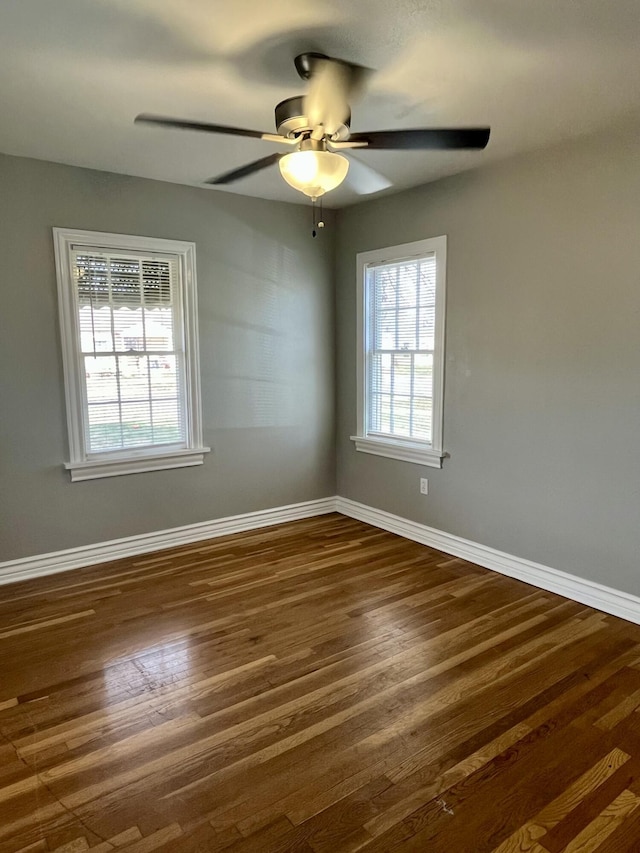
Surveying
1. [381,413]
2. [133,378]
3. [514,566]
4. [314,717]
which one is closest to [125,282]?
[133,378]

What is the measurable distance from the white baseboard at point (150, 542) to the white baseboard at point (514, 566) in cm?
58

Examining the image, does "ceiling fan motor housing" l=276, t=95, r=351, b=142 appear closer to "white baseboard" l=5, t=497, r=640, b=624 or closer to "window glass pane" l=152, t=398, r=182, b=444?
"window glass pane" l=152, t=398, r=182, b=444

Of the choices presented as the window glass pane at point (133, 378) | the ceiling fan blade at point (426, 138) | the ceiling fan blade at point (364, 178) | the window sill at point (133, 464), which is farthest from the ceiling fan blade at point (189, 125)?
the window sill at point (133, 464)

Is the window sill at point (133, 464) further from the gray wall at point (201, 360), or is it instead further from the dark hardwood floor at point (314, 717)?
the dark hardwood floor at point (314, 717)

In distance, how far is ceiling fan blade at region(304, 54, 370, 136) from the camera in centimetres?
208

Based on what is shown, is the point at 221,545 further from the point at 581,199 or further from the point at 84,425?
the point at 581,199

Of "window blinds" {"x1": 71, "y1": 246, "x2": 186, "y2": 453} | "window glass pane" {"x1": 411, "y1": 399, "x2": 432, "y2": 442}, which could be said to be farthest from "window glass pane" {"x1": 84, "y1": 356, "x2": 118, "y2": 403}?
"window glass pane" {"x1": 411, "y1": 399, "x2": 432, "y2": 442}

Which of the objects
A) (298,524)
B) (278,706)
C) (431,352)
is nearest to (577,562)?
(431,352)

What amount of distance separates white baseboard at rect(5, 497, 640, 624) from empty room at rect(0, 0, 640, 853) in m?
0.02

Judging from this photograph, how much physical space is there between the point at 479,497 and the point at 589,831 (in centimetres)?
218

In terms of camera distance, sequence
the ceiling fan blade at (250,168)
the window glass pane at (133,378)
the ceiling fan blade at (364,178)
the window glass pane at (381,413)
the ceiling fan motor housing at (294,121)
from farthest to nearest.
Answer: the window glass pane at (381,413) → the window glass pane at (133,378) → the ceiling fan blade at (364,178) → the ceiling fan blade at (250,168) → the ceiling fan motor housing at (294,121)

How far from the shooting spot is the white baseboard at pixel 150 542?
3.52 m

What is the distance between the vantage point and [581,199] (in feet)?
9.73

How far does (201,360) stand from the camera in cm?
408
